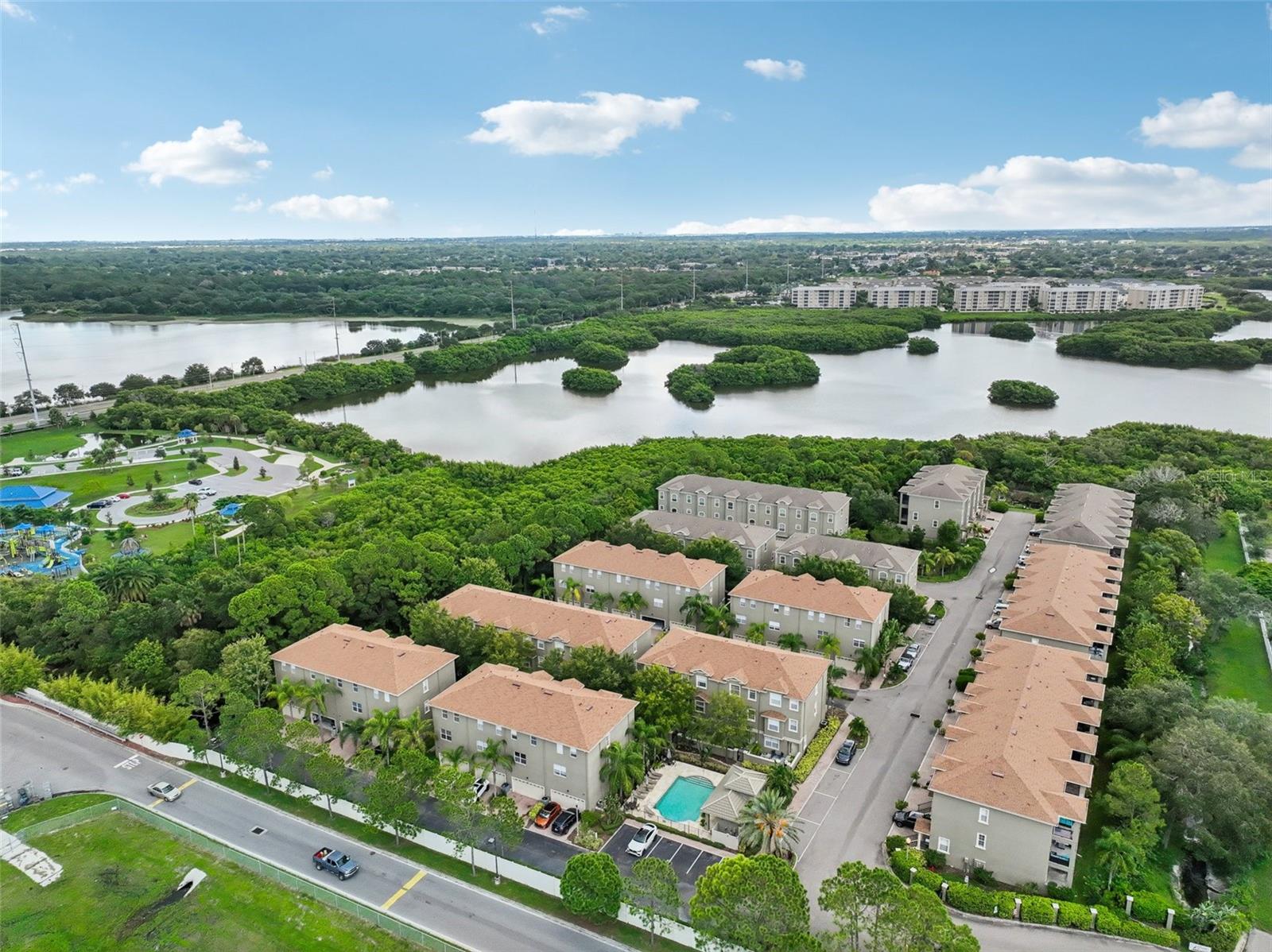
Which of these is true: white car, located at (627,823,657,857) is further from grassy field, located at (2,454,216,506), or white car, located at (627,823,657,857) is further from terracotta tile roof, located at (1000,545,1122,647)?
grassy field, located at (2,454,216,506)

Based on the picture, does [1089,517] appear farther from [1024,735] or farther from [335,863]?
[335,863]


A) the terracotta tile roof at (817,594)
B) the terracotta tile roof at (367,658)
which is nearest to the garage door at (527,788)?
the terracotta tile roof at (367,658)

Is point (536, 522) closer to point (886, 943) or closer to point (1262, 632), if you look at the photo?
point (886, 943)

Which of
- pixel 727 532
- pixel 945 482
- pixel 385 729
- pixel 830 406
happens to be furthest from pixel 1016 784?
pixel 830 406

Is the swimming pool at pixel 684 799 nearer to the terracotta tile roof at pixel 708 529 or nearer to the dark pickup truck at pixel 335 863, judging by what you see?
the dark pickup truck at pixel 335 863

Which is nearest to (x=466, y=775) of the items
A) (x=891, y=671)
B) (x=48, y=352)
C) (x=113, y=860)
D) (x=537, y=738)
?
(x=537, y=738)

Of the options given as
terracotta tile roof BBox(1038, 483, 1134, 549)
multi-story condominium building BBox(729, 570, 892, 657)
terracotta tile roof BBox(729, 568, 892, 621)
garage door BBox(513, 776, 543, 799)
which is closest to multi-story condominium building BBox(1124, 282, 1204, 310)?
terracotta tile roof BBox(1038, 483, 1134, 549)

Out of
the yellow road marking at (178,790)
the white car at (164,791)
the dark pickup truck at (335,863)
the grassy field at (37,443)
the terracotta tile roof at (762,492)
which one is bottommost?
the dark pickup truck at (335,863)
